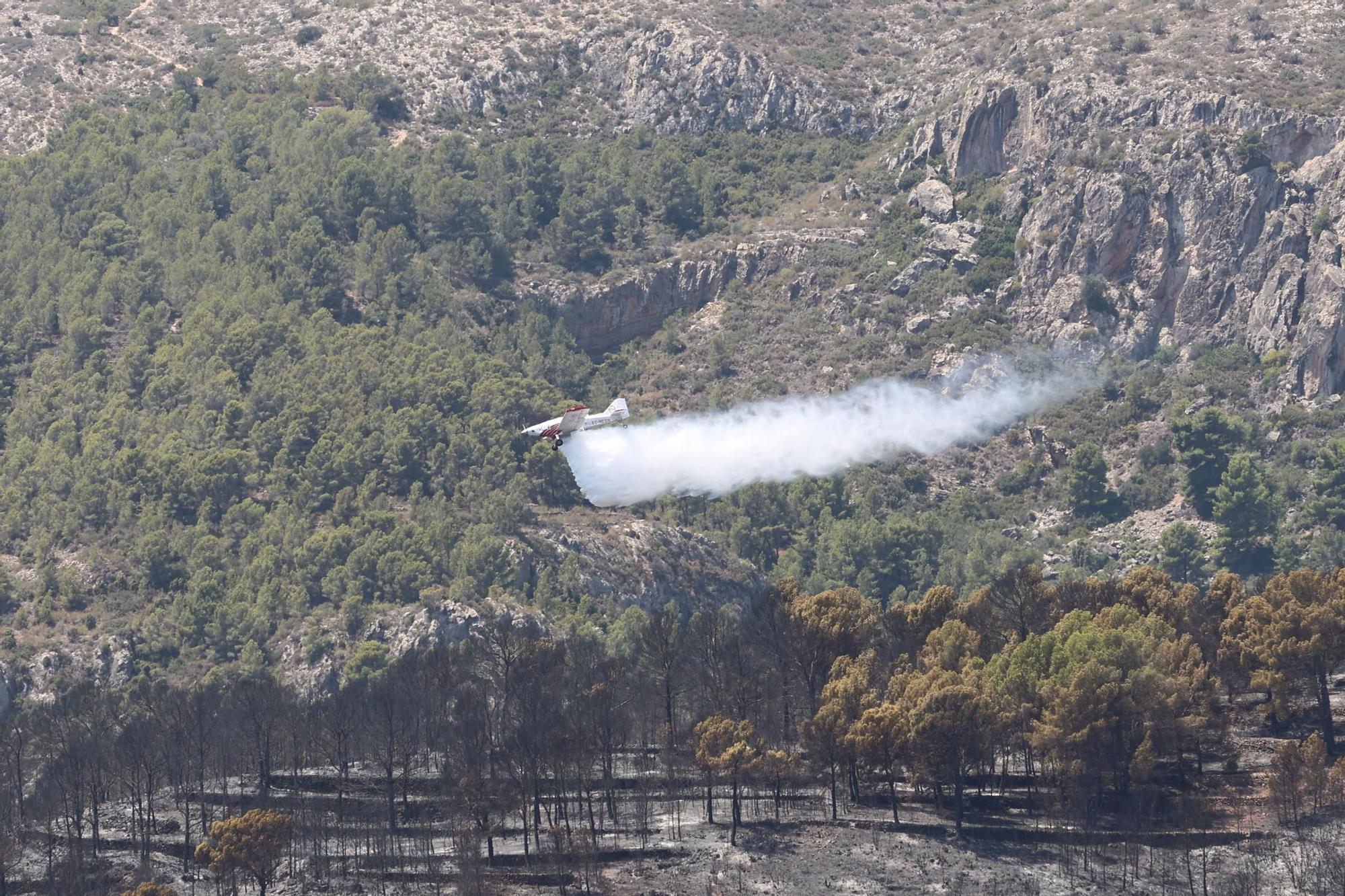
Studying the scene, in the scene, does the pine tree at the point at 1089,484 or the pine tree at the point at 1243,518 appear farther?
the pine tree at the point at 1089,484

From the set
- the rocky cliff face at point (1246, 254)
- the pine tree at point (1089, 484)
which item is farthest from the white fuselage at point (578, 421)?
the rocky cliff face at point (1246, 254)

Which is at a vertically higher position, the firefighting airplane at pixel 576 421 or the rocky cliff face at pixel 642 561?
the firefighting airplane at pixel 576 421

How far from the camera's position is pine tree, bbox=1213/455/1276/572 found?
182 meters

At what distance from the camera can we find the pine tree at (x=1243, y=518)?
182 metres

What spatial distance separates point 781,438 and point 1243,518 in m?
31.6

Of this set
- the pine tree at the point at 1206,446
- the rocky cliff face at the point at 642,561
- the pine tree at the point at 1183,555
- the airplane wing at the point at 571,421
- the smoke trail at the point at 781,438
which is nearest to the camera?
the airplane wing at the point at 571,421

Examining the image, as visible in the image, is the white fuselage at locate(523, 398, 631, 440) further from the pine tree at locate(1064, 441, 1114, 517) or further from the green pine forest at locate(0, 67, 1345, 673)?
the pine tree at locate(1064, 441, 1114, 517)

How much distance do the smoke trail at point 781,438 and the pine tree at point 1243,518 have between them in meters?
18.2

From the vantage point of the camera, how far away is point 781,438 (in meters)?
183

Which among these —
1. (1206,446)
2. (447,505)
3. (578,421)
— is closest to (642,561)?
(447,505)

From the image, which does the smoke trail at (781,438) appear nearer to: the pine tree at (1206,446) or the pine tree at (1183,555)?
the pine tree at (1206,446)

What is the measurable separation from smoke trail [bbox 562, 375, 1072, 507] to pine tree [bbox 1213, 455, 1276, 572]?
18.2m

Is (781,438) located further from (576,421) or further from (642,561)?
(576,421)

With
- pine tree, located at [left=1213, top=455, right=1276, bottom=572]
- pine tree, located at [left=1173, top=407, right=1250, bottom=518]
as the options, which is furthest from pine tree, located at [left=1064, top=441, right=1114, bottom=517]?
pine tree, located at [left=1213, top=455, right=1276, bottom=572]
